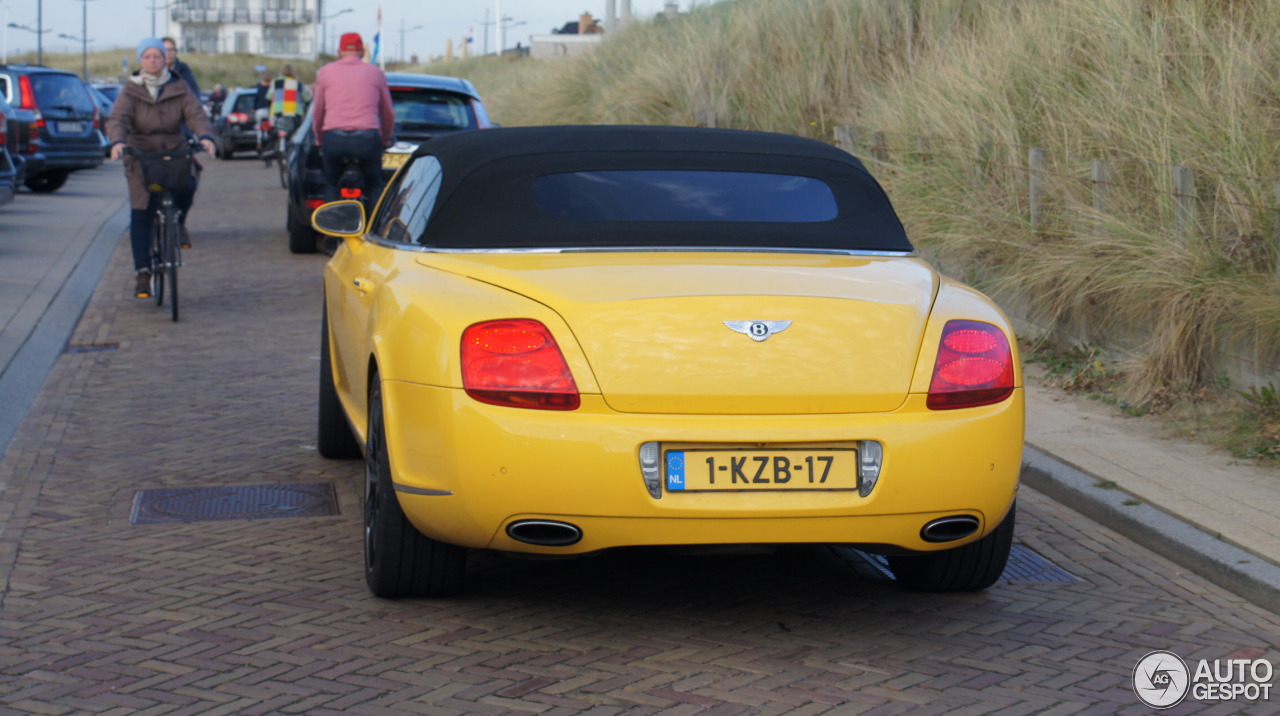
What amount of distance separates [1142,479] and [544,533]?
9.90 ft

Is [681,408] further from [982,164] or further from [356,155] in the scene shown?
[356,155]

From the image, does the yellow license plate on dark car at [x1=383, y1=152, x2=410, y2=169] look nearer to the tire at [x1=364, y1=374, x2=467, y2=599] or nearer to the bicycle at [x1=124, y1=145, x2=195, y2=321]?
the bicycle at [x1=124, y1=145, x2=195, y2=321]

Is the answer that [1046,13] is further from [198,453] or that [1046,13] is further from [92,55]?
[92,55]

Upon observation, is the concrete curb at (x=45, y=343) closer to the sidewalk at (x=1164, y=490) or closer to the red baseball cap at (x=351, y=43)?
the red baseball cap at (x=351, y=43)

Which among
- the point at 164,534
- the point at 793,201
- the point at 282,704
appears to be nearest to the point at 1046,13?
the point at 793,201

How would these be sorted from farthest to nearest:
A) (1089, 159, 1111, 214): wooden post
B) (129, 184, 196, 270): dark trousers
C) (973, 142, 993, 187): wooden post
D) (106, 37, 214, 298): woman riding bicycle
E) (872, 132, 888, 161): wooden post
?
(872, 132, 888, 161): wooden post
(129, 184, 196, 270): dark trousers
(106, 37, 214, 298): woman riding bicycle
(973, 142, 993, 187): wooden post
(1089, 159, 1111, 214): wooden post

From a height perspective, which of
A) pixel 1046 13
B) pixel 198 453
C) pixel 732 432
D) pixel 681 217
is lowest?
pixel 198 453

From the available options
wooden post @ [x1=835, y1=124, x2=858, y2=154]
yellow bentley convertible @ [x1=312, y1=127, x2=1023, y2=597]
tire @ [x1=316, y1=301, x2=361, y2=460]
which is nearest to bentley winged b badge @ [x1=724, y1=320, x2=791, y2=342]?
yellow bentley convertible @ [x1=312, y1=127, x2=1023, y2=597]

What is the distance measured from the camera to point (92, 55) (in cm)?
14712

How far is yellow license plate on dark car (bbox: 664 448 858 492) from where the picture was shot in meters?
4.14

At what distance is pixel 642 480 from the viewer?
4.12 m

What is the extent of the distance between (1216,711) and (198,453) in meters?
4.48

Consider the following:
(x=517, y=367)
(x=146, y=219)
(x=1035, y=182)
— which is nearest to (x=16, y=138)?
(x=146, y=219)

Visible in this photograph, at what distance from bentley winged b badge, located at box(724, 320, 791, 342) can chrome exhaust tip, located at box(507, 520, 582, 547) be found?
2.14 ft
